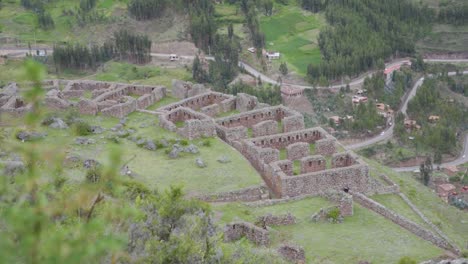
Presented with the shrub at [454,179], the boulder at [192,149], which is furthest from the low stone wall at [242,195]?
the shrub at [454,179]

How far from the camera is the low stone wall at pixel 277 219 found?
111ft

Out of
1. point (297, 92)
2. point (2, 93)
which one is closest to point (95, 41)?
point (297, 92)

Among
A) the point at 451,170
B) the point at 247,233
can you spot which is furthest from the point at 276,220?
the point at 451,170

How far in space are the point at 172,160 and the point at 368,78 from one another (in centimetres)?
6633

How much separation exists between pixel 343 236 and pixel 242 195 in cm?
642

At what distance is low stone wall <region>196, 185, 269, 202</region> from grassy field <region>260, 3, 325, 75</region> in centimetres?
6927

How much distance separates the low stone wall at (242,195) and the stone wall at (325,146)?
6.40 metres

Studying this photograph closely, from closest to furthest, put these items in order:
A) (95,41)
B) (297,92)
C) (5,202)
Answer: (5,202)
(297,92)
(95,41)

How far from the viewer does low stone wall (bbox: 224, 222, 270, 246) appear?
31.5 m

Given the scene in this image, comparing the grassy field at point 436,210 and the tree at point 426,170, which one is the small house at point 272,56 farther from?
the grassy field at point 436,210

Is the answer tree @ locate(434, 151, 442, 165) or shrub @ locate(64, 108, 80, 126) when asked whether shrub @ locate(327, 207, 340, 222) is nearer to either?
shrub @ locate(64, 108, 80, 126)

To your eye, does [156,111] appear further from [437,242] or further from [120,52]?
[120,52]

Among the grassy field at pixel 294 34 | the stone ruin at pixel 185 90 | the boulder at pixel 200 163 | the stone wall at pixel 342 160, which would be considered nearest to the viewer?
the boulder at pixel 200 163

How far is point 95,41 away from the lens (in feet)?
361
